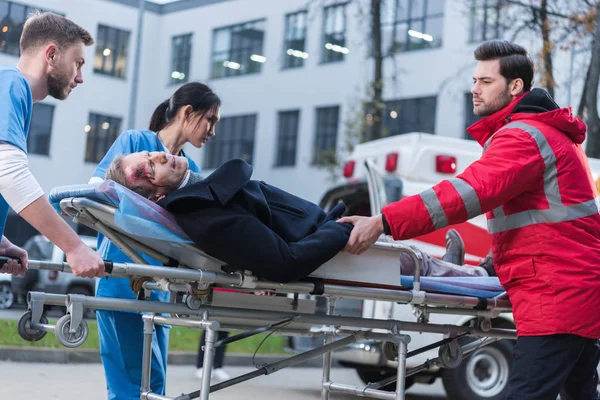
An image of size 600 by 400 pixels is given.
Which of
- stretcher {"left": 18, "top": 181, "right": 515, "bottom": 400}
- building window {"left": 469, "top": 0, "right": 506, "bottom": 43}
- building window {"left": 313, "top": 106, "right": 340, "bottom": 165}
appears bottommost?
stretcher {"left": 18, "top": 181, "right": 515, "bottom": 400}

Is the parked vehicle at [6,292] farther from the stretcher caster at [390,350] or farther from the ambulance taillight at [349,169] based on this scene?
the stretcher caster at [390,350]

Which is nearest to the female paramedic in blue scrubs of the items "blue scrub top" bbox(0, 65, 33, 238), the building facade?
"blue scrub top" bbox(0, 65, 33, 238)

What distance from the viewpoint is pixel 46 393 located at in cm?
829

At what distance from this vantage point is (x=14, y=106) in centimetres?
341

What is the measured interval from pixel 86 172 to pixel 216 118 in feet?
98.2

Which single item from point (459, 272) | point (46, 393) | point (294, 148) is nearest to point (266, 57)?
point (294, 148)

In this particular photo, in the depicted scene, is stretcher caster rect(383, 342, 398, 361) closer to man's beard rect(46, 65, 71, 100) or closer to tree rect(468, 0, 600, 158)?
man's beard rect(46, 65, 71, 100)

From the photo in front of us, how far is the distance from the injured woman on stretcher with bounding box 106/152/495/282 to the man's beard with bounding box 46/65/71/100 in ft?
1.51

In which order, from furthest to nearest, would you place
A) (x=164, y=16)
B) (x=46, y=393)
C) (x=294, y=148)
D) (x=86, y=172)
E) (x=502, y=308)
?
1. (x=164, y=16)
2. (x=86, y=172)
3. (x=294, y=148)
4. (x=46, y=393)
5. (x=502, y=308)

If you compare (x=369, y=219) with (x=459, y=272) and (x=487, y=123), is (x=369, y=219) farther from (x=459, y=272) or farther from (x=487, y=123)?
(x=459, y=272)

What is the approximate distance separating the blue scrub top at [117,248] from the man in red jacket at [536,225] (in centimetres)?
110

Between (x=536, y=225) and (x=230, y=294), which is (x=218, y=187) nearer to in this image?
(x=230, y=294)

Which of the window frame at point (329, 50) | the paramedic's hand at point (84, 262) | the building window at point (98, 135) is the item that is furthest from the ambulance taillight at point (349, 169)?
the building window at point (98, 135)

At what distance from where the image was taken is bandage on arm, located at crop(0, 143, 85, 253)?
3.31 meters
